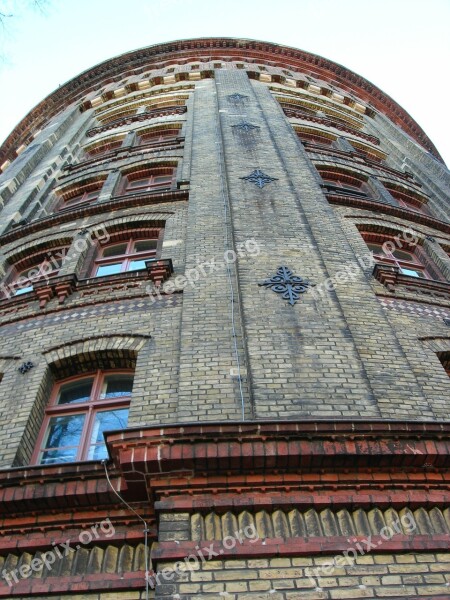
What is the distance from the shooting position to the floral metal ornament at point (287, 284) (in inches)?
336

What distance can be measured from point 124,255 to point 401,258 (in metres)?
6.00

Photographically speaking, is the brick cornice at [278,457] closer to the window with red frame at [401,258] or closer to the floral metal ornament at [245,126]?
the window with red frame at [401,258]

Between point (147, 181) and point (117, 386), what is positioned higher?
point (147, 181)

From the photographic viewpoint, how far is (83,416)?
7.97 metres

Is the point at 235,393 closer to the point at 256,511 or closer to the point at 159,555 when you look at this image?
the point at 256,511

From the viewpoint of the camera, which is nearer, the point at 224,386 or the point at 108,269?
the point at 224,386

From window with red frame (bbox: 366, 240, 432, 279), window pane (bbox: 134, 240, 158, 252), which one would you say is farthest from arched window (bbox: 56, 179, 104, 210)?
window with red frame (bbox: 366, 240, 432, 279)

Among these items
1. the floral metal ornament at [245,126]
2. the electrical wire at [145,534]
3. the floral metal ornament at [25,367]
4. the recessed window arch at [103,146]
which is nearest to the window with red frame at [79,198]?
the floral metal ornament at [245,126]

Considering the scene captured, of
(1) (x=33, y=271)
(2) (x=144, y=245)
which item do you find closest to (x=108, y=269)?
(2) (x=144, y=245)

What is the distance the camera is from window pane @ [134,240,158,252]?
41.1ft

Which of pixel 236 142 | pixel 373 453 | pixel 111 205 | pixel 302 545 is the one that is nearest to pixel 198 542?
pixel 302 545

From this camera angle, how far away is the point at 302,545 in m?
5.15

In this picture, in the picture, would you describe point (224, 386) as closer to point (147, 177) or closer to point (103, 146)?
point (147, 177)

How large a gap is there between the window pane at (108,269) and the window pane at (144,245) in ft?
2.47
